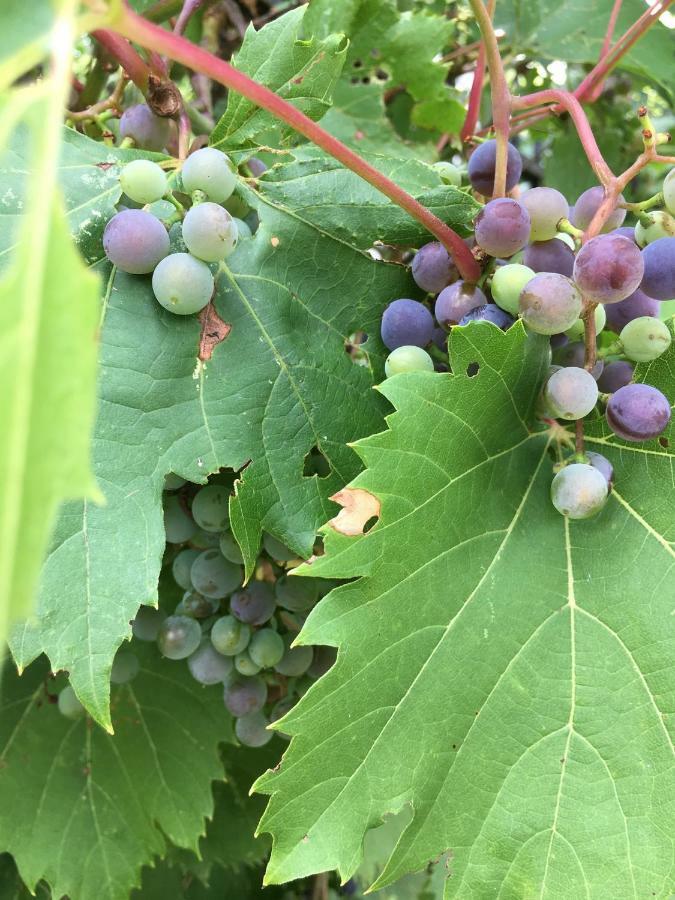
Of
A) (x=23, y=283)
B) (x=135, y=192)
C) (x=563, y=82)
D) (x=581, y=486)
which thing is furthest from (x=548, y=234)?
(x=563, y=82)

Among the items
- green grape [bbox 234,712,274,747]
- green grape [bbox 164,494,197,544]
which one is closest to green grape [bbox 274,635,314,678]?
green grape [bbox 234,712,274,747]

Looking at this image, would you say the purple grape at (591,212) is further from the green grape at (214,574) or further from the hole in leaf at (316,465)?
the green grape at (214,574)

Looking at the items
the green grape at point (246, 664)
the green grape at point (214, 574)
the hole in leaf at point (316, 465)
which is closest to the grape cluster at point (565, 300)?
the hole in leaf at point (316, 465)

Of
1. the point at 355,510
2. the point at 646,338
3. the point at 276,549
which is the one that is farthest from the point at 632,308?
the point at 276,549

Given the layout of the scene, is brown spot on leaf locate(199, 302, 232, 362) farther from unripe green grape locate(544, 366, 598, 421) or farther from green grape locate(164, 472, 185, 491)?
unripe green grape locate(544, 366, 598, 421)

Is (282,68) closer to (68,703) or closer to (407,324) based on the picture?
(407,324)

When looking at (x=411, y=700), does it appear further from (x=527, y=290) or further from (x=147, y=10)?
(x=147, y=10)

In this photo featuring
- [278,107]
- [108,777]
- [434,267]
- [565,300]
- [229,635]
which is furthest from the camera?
[108,777]

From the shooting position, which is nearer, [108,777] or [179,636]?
[179,636]
